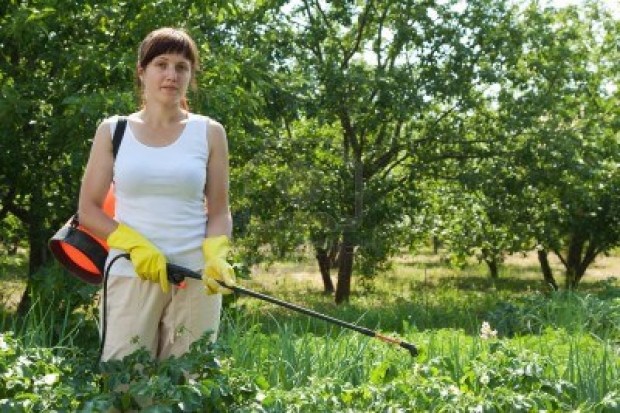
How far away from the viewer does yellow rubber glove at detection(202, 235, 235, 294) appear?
8.28 ft

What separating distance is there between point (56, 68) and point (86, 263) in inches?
190

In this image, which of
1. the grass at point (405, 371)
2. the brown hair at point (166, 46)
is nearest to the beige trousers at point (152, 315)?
the grass at point (405, 371)

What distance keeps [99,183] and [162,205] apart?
0.69 feet

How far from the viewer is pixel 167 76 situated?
2.62 meters

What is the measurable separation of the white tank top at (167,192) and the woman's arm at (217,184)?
0.09 feet

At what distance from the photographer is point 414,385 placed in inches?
115

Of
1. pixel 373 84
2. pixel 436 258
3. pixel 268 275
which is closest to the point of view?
pixel 373 84

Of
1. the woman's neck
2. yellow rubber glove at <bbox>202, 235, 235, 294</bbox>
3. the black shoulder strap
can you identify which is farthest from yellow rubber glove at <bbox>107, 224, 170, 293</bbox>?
the woman's neck

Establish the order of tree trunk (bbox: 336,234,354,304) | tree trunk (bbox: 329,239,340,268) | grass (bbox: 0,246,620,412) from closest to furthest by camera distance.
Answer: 1. grass (bbox: 0,246,620,412)
2. tree trunk (bbox: 336,234,354,304)
3. tree trunk (bbox: 329,239,340,268)

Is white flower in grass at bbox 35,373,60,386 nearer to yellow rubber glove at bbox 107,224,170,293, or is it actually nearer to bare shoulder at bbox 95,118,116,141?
yellow rubber glove at bbox 107,224,170,293

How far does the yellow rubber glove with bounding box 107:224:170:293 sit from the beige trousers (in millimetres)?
96

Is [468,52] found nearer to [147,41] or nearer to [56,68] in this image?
[56,68]

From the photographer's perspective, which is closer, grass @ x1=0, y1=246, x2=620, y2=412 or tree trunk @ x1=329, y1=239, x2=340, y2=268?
grass @ x1=0, y1=246, x2=620, y2=412

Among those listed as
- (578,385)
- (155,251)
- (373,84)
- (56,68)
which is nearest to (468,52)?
→ (373,84)
